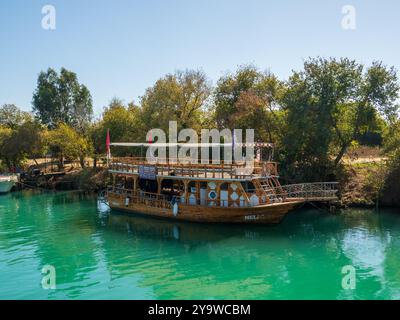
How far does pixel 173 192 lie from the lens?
29672mm

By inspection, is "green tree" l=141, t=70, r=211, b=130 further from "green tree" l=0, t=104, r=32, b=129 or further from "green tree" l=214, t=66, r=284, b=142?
"green tree" l=0, t=104, r=32, b=129

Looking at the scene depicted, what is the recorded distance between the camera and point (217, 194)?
2600 cm

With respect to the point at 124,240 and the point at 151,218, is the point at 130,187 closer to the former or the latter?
the point at 151,218

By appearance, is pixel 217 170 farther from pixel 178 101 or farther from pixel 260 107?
pixel 178 101

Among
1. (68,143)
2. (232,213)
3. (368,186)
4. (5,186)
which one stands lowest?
(232,213)

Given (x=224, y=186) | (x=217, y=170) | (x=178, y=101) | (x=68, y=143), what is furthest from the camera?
(x=68, y=143)

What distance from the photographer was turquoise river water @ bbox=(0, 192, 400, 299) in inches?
642

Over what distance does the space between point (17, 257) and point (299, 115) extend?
2523 cm

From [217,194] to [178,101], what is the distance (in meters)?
22.4

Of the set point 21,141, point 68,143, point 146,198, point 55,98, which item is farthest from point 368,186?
point 55,98

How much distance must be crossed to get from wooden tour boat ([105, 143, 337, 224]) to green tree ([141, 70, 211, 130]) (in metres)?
15.4

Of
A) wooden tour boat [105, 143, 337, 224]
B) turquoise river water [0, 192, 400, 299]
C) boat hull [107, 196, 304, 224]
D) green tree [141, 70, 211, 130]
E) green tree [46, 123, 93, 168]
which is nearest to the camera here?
turquoise river water [0, 192, 400, 299]

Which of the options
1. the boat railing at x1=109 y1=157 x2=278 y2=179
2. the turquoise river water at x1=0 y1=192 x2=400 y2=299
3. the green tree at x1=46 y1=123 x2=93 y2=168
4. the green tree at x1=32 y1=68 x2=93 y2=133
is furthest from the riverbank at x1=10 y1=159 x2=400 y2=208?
the green tree at x1=32 y1=68 x2=93 y2=133
